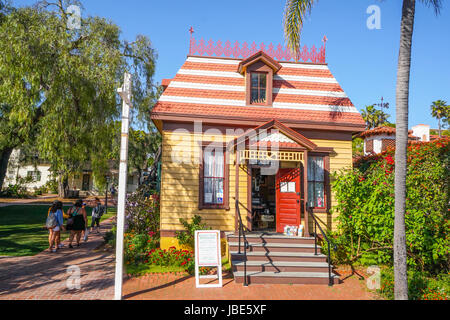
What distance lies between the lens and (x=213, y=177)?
10.7m

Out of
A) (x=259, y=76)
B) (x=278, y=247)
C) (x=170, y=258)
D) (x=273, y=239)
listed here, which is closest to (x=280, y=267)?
(x=278, y=247)

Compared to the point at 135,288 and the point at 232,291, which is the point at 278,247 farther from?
the point at 135,288

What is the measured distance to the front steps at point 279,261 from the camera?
776cm

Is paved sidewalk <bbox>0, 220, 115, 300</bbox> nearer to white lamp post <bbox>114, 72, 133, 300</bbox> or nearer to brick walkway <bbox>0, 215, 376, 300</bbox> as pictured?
brick walkway <bbox>0, 215, 376, 300</bbox>

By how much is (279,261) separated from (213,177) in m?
3.72

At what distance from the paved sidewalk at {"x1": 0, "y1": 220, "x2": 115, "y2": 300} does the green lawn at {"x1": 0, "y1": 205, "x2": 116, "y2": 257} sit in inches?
41.4

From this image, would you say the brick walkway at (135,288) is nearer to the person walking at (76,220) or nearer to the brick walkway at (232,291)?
the brick walkway at (232,291)

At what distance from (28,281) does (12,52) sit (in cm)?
649

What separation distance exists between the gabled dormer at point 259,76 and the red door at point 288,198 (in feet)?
9.39

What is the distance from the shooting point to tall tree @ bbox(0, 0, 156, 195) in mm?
8711

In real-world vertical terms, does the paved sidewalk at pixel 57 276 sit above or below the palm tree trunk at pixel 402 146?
below

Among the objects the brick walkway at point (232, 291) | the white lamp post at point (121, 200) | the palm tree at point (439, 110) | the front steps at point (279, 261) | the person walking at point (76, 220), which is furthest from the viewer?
the palm tree at point (439, 110)

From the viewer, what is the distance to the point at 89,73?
9.51 metres

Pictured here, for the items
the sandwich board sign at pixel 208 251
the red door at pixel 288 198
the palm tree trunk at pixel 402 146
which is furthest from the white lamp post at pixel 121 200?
the palm tree trunk at pixel 402 146
